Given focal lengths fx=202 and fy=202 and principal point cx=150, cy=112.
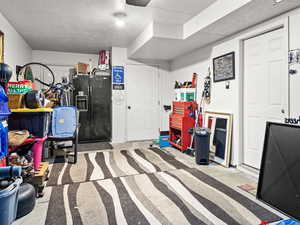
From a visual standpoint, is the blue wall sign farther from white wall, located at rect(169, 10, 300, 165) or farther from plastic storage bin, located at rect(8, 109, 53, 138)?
plastic storage bin, located at rect(8, 109, 53, 138)

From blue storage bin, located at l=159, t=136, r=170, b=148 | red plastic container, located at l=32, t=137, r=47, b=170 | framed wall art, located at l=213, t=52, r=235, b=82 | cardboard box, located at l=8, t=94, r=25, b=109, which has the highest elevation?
framed wall art, located at l=213, t=52, r=235, b=82

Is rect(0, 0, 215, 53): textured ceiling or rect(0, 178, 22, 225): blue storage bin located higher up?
rect(0, 0, 215, 53): textured ceiling

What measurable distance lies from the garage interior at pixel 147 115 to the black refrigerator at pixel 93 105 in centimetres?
3

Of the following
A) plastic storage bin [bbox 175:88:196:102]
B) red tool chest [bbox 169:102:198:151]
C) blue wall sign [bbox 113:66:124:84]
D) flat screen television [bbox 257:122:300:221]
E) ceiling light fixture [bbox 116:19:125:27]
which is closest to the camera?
flat screen television [bbox 257:122:300:221]

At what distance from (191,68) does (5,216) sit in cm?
427

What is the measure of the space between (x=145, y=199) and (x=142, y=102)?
3.68 metres

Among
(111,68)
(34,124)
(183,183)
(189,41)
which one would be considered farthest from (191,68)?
(34,124)

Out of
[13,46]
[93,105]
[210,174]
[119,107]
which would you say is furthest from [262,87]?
[13,46]

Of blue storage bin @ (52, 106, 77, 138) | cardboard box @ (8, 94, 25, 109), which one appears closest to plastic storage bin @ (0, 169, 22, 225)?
cardboard box @ (8, 94, 25, 109)

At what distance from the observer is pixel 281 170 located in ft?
2.21

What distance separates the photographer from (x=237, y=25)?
3.01 m

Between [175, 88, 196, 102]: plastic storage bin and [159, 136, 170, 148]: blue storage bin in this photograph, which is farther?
[159, 136, 170, 148]: blue storage bin

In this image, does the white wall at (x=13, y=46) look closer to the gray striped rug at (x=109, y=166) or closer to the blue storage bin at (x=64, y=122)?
the blue storage bin at (x=64, y=122)

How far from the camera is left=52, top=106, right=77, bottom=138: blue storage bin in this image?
324 cm
